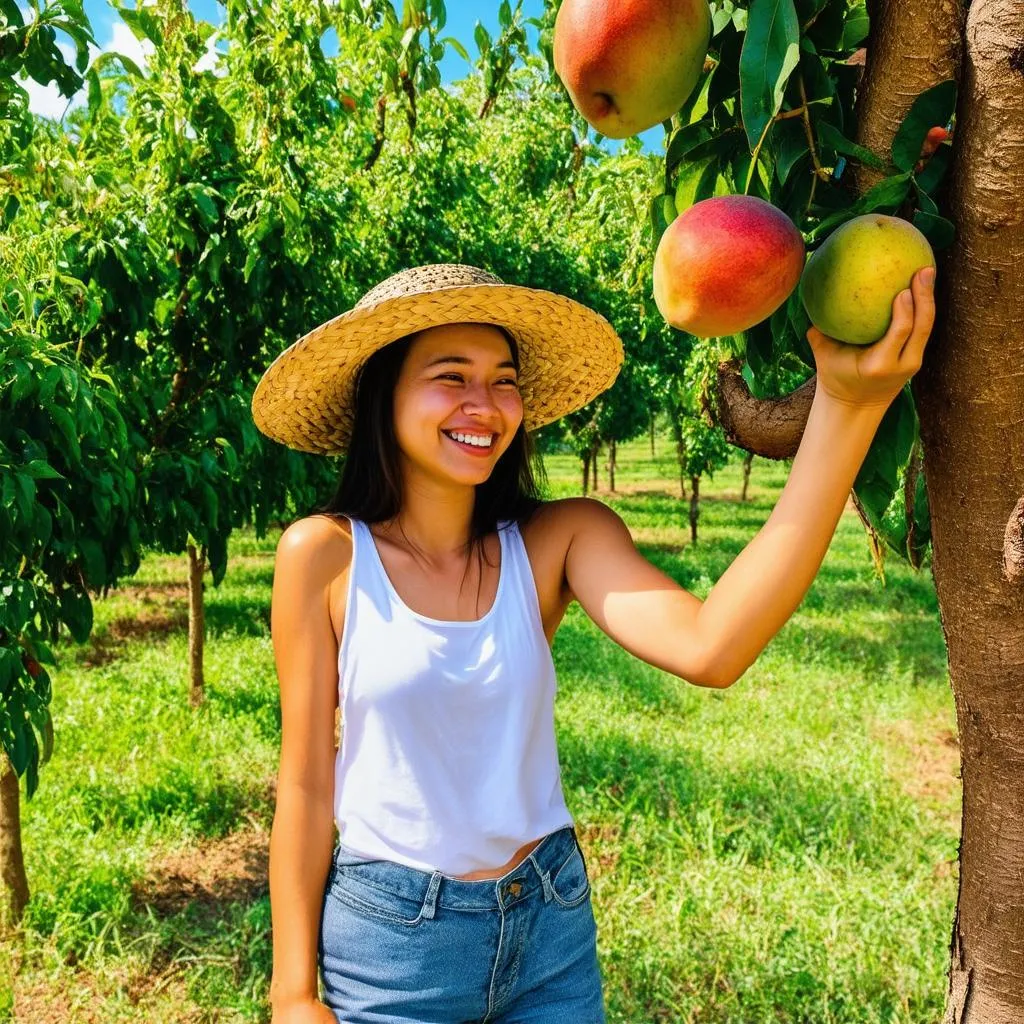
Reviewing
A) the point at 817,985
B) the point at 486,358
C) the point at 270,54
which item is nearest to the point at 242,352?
the point at 270,54

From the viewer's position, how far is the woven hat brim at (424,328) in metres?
1.39

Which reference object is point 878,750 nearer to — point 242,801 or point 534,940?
point 242,801

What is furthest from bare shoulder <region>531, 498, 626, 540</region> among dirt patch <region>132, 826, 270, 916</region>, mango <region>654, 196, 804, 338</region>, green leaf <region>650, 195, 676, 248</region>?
dirt patch <region>132, 826, 270, 916</region>

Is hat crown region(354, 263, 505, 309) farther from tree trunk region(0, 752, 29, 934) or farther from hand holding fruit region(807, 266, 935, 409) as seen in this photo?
tree trunk region(0, 752, 29, 934)

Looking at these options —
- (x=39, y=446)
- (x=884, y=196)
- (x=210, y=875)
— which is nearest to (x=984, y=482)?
(x=884, y=196)

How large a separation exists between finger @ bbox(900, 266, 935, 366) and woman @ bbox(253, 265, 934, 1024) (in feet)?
1.36

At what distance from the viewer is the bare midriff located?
1.30m

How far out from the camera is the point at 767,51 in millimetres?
760

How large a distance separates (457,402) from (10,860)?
270 cm

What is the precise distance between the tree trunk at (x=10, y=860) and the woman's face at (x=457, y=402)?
7.82ft

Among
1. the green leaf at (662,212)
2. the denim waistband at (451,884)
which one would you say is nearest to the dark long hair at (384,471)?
the green leaf at (662,212)

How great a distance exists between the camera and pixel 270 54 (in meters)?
2.80

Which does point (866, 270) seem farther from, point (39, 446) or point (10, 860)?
point (10, 860)

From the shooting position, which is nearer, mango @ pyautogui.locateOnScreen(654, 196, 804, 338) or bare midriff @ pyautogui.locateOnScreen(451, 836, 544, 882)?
mango @ pyautogui.locateOnScreen(654, 196, 804, 338)
